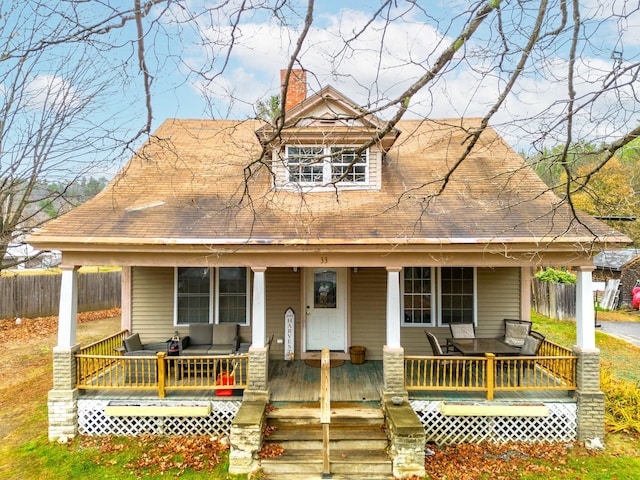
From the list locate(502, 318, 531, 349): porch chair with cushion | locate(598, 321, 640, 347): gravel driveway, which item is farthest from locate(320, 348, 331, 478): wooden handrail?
locate(598, 321, 640, 347): gravel driveway

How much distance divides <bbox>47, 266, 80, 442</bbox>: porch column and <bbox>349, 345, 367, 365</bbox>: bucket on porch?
222 inches

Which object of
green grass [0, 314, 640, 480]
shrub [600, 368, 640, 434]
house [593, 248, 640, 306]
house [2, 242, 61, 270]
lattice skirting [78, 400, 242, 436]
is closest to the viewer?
green grass [0, 314, 640, 480]

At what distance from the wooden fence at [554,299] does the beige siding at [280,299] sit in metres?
14.4

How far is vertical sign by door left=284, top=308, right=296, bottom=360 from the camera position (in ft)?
30.2

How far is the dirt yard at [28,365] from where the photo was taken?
25.0 feet

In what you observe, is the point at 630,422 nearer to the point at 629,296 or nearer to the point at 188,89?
the point at 188,89

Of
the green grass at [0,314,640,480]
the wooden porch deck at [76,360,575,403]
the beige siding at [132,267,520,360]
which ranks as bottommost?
the green grass at [0,314,640,480]

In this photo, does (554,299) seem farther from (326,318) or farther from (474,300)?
(326,318)

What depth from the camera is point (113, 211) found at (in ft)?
26.4

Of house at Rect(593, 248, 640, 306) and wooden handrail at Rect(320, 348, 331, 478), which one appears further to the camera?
house at Rect(593, 248, 640, 306)

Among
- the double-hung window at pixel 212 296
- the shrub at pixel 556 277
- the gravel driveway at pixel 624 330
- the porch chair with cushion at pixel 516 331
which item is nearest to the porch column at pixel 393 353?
the porch chair with cushion at pixel 516 331

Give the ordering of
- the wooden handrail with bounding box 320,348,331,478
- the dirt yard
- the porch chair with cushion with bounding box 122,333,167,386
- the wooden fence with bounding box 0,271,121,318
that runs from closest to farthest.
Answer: the wooden handrail with bounding box 320,348,331,478
the dirt yard
the porch chair with cushion with bounding box 122,333,167,386
the wooden fence with bounding box 0,271,121,318

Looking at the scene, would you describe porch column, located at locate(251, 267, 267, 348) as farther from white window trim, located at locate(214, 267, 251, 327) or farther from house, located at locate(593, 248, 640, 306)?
house, located at locate(593, 248, 640, 306)

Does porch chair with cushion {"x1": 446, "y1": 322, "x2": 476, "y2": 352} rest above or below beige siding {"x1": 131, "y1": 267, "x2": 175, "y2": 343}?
below
